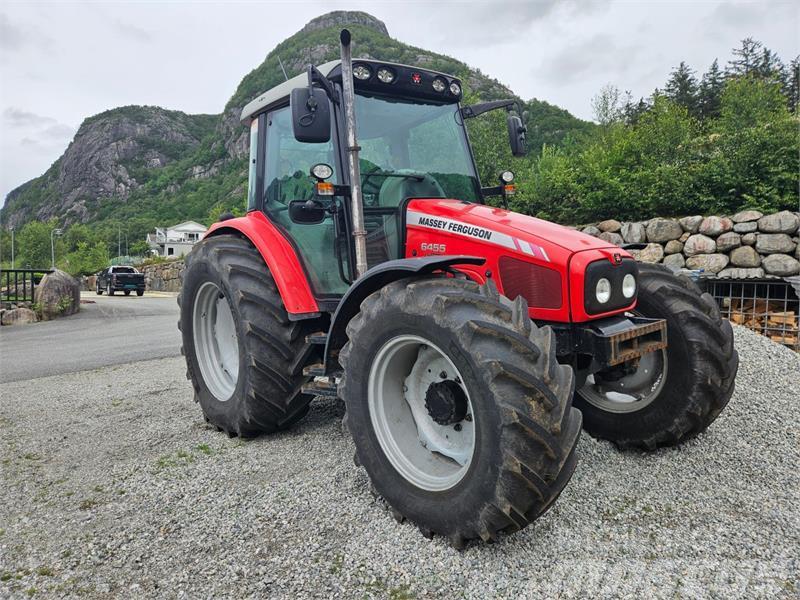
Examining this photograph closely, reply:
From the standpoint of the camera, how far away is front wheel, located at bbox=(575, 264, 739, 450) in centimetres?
301

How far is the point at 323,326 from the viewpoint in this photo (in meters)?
3.65

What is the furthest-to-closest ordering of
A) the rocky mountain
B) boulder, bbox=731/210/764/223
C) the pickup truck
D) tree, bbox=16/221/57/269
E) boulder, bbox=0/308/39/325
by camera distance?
1. the rocky mountain
2. tree, bbox=16/221/57/269
3. the pickup truck
4. boulder, bbox=0/308/39/325
5. boulder, bbox=731/210/764/223

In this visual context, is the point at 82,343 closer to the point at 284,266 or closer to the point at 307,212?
the point at 284,266

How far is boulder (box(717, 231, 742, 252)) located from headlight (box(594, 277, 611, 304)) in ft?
25.6

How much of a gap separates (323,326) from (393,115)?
1493mm

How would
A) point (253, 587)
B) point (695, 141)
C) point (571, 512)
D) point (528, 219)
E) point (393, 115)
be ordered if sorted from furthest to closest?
point (695, 141), point (393, 115), point (528, 219), point (571, 512), point (253, 587)

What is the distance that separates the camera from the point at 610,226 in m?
10.2

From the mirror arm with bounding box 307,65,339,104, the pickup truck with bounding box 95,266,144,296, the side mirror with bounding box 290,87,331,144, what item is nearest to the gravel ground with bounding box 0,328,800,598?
the side mirror with bounding box 290,87,331,144

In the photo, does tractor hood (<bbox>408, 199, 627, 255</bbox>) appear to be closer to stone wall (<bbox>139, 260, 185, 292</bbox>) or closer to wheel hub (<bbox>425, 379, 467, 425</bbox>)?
wheel hub (<bbox>425, 379, 467, 425</bbox>)

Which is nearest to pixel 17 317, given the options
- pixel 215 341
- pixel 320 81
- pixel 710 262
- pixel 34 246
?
pixel 215 341

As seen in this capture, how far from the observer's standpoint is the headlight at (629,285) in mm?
2832

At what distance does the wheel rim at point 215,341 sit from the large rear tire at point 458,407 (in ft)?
6.24

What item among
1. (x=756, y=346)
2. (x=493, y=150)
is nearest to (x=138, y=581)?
(x=756, y=346)

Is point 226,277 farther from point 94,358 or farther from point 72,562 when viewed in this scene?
point 94,358
